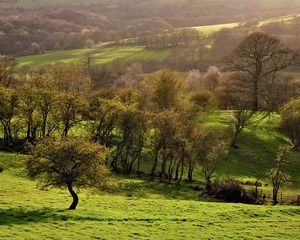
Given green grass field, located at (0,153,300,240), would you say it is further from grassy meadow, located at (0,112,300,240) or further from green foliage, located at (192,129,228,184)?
green foliage, located at (192,129,228,184)

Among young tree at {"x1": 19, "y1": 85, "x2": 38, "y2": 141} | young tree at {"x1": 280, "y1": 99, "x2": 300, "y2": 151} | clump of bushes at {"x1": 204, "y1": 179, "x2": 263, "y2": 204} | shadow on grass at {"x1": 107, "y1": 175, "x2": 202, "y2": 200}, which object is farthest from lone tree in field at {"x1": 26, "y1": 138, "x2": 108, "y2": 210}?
young tree at {"x1": 280, "y1": 99, "x2": 300, "y2": 151}

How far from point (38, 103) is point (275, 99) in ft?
229

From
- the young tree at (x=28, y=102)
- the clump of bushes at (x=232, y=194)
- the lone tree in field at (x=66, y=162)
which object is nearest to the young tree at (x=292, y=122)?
the clump of bushes at (x=232, y=194)

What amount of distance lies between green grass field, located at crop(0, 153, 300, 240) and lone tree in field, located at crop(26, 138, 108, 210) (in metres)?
3.16

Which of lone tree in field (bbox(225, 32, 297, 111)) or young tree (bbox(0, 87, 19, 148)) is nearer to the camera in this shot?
young tree (bbox(0, 87, 19, 148))

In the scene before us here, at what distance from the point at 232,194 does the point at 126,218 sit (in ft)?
77.7

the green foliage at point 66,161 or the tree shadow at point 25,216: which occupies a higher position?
the green foliage at point 66,161

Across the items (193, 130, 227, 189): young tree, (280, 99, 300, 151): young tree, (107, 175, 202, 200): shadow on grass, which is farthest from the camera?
(280, 99, 300, 151): young tree

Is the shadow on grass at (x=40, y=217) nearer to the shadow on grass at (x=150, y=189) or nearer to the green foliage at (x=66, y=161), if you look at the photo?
the green foliage at (x=66, y=161)

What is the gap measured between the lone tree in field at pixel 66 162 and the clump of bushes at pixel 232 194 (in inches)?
976

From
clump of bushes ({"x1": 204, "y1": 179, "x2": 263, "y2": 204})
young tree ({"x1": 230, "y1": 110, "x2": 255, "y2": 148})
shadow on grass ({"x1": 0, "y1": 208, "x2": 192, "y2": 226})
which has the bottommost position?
clump of bushes ({"x1": 204, "y1": 179, "x2": 263, "y2": 204})

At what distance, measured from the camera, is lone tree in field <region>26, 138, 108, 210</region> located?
3853cm

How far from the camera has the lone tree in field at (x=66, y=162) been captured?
3853cm

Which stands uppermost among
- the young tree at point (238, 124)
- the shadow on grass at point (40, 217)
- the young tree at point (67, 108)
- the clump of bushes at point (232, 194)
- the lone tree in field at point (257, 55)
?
the lone tree in field at point (257, 55)
